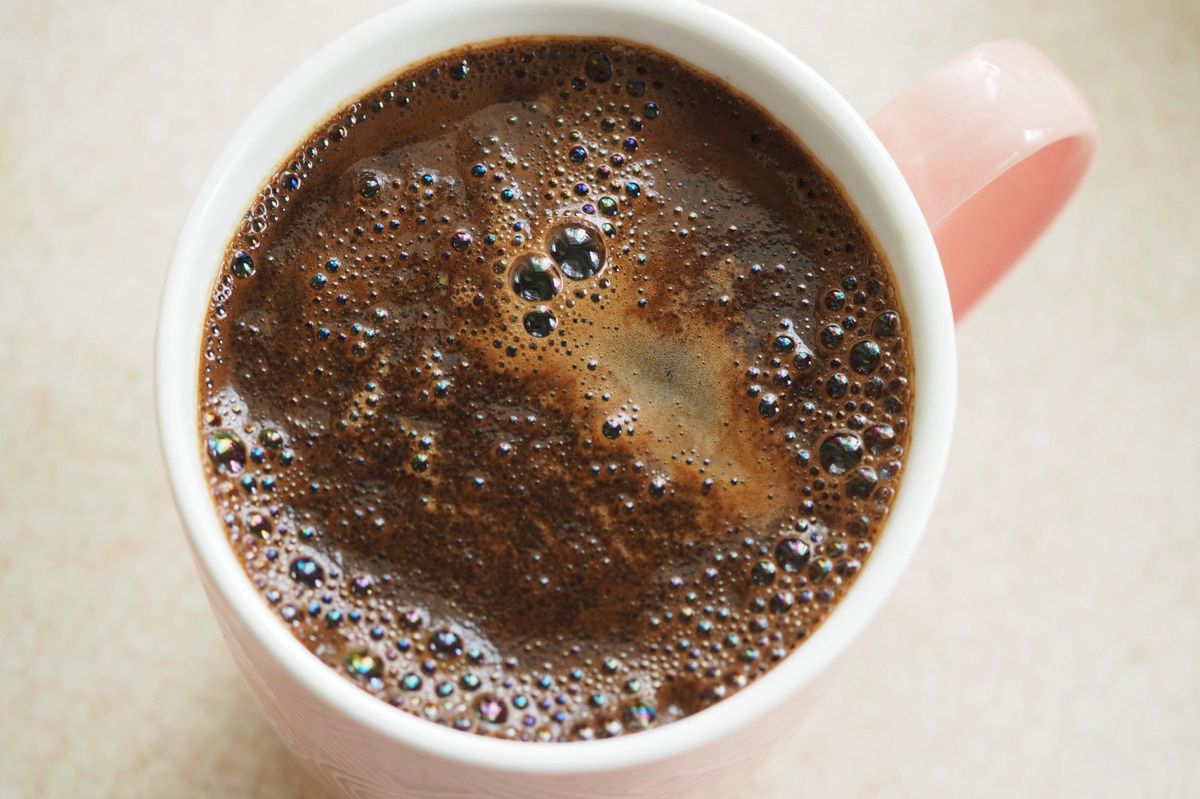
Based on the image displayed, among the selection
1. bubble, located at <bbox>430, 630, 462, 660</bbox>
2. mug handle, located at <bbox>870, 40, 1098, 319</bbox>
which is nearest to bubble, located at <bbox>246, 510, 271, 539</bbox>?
bubble, located at <bbox>430, 630, 462, 660</bbox>

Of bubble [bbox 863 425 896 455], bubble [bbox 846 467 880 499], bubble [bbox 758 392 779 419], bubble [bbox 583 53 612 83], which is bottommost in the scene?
bubble [bbox 846 467 880 499]

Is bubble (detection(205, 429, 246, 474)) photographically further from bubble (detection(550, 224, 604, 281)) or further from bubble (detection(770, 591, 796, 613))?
bubble (detection(770, 591, 796, 613))

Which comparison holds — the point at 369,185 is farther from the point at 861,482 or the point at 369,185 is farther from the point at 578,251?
the point at 861,482

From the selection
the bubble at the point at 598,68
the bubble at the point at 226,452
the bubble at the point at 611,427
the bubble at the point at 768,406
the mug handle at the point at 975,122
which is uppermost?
the mug handle at the point at 975,122

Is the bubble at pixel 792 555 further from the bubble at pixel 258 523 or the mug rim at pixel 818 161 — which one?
the bubble at pixel 258 523

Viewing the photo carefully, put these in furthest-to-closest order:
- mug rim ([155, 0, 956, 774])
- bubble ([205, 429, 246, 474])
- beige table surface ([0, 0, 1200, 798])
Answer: beige table surface ([0, 0, 1200, 798]) → bubble ([205, 429, 246, 474]) → mug rim ([155, 0, 956, 774])

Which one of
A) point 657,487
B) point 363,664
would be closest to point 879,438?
point 657,487

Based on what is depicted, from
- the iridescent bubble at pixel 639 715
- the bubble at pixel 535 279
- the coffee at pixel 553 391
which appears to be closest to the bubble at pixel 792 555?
the coffee at pixel 553 391

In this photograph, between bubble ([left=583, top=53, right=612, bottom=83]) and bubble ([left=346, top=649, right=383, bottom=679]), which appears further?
bubble ([left=583, top=53, right=612, bottom=83])
